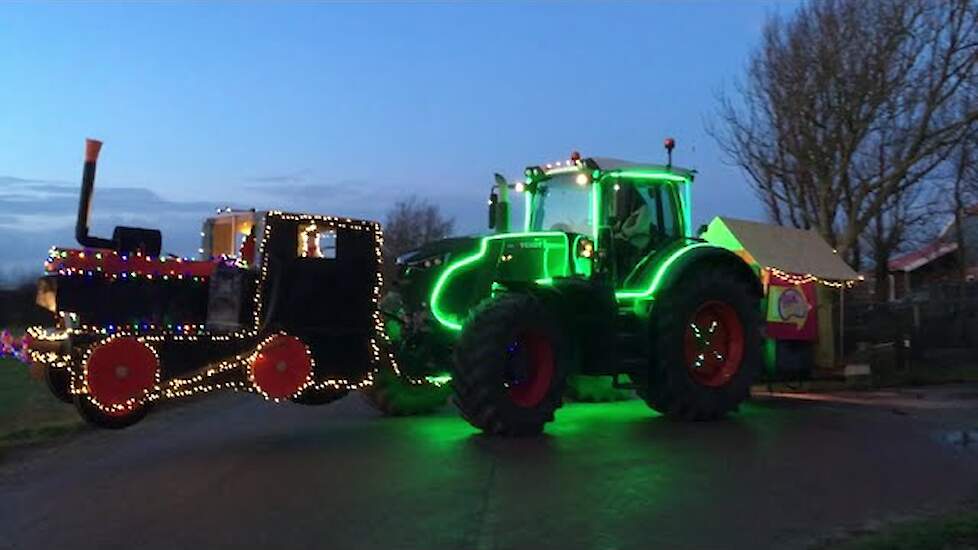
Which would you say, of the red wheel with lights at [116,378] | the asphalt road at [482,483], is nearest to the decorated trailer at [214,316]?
the red wheel with lights at [116,378]

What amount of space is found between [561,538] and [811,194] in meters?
17.8

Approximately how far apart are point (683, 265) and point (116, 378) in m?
6.56

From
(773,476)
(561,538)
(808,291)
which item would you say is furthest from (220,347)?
(808,291)

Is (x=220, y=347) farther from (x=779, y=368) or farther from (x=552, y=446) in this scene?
(x=779, y=368)

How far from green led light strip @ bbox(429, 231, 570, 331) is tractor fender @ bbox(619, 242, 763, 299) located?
111cm

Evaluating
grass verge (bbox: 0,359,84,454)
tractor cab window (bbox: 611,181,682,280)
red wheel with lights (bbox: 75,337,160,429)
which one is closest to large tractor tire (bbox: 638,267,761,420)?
tractor cab window (bbox: 611,181,682,280)

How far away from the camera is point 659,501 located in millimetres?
7781

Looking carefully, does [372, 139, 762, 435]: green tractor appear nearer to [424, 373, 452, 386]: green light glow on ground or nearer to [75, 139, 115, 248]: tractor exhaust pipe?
[424, 373, 452, 386]: green light glow on ground

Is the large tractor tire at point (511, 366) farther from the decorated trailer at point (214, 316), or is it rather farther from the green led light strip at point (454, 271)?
the decorated trailer at point (214, 316)

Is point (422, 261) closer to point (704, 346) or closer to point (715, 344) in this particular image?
point (704, 346)

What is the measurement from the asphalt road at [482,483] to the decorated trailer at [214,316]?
0.76 meters

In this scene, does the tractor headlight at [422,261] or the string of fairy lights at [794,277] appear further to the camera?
the string of fairy lights at [794,277]

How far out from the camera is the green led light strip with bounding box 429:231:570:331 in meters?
11.5

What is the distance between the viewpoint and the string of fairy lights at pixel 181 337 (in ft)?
30.4
